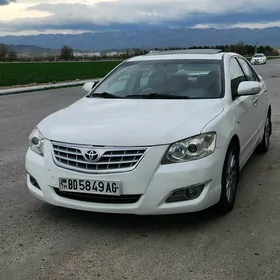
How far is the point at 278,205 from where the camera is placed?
4.47 metres

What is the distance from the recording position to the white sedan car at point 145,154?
3607 millimetres

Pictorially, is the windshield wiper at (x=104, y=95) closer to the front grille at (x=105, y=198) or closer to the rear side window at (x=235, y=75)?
the rear side window at (x=235, y=75)

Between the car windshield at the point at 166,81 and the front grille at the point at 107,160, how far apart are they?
1.39 m

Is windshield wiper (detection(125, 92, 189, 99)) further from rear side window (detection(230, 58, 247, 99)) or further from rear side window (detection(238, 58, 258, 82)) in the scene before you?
rear side window (detection(238, 58, 258, 82))

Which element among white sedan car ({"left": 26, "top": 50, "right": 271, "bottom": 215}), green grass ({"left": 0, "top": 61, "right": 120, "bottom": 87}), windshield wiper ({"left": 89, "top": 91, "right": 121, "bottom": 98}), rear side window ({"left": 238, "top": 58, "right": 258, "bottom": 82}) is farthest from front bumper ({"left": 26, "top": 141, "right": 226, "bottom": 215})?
green grass ({"left": 0, "top": 61, "right": 120, "bottom": 87})

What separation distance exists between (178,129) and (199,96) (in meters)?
1.08

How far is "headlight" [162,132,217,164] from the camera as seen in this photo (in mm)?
3658

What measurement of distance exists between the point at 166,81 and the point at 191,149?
5.21 feet

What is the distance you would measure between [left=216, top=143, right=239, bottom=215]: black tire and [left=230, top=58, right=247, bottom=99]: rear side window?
29.9 inches

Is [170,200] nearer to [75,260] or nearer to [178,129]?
[178,129]

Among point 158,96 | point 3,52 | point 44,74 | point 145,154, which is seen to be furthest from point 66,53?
point 145,154

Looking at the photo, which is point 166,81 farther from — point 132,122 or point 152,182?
point 152,182

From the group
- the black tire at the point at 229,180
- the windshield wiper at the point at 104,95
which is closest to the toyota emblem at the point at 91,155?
the black tire at the point at 229,180

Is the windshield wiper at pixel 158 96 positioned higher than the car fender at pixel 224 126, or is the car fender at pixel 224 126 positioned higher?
the windshield wiper at pixel 158 96
